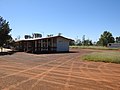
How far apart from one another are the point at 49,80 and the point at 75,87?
2292mm

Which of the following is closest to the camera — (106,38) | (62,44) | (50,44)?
(50,44)

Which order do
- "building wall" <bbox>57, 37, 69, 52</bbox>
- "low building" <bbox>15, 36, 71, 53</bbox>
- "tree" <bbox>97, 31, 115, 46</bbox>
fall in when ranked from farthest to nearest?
"tree" <bbox>97, 31, 115, 46</bbox> < "building wall" <bbox>57, 37, 69, 52</bbox> < "low building" <bbox>15, 36, 71, 53</bbox>

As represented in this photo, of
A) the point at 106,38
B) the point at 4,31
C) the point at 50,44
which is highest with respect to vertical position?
the point at 106,38

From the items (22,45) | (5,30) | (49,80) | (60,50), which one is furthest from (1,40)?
(49,80)

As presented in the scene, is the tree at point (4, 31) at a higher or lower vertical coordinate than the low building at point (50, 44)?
higher

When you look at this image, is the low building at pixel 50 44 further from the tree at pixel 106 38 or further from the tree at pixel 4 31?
the tree at pixel 106 38

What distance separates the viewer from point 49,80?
41.2ft

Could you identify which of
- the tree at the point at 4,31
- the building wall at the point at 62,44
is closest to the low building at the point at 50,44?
the building wall at the point at 62,44

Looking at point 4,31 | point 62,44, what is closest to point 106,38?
point 62,44

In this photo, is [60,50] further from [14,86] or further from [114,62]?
[14,86]

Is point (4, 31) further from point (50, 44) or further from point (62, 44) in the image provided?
point (62, 44)

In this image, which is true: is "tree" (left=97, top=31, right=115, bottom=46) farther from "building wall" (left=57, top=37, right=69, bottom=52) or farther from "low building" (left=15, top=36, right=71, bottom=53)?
"low building" (left=15, top=36, right=71, bottom=53)

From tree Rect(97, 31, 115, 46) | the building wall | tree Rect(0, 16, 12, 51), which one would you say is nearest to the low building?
the building wall

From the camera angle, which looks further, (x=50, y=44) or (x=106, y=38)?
(x=106, y=38)
